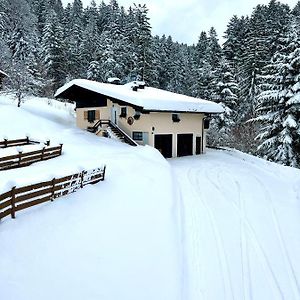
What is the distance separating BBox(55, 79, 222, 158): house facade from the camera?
27.0 metres

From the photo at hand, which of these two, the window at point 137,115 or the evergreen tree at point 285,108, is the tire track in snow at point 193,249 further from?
the window at point 137,115

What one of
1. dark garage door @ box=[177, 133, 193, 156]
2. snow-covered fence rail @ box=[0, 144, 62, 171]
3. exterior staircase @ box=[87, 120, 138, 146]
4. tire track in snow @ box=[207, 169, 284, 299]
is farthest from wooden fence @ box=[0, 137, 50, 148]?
tire track in snow @ box=[207, 169, 284, 299]

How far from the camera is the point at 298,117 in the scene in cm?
2373

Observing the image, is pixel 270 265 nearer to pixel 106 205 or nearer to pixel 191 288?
pixel 191 288

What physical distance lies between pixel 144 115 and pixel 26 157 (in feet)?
39.9

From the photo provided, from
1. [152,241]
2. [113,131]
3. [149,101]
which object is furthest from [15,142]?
[152,241]

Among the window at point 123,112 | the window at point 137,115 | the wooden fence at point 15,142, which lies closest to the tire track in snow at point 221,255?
the wooden fence at point 15,142

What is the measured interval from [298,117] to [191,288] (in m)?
20.1

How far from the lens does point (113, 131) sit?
2833 cm

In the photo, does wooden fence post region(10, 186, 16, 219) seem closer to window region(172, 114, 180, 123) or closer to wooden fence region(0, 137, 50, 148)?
wooden fence region(0, 137, 50, 148)

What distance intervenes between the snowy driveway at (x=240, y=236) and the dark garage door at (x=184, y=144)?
1033 cm

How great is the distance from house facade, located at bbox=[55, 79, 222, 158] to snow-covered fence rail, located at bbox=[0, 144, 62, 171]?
864 cm

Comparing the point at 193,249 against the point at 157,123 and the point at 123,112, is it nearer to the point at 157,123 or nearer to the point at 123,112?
the point at 157,123

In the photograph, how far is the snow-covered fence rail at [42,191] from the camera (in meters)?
9.52
